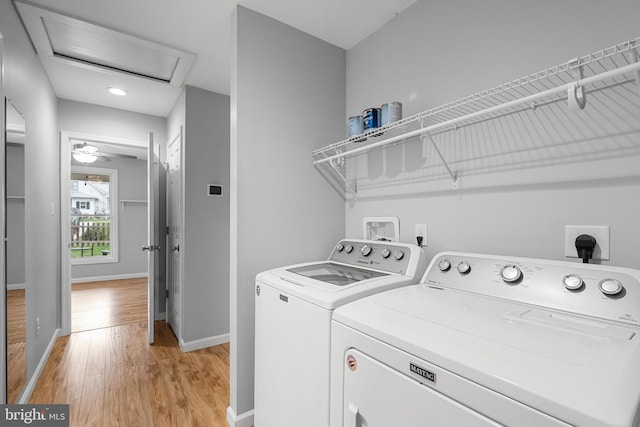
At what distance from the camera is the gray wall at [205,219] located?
2.66m

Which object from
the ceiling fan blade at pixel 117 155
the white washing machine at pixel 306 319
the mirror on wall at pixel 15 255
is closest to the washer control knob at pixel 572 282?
the white washing machine at pixel 306 319

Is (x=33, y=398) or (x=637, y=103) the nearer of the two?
(x=637, y=103)

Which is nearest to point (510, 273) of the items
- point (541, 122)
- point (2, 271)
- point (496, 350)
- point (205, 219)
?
point (496, 350)

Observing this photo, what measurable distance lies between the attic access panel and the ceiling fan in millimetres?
1823

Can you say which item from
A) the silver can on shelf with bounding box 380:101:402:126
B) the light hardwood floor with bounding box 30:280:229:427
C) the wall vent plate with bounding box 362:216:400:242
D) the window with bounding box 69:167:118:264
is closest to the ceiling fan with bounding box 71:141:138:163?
the window with bounding box 69:167:118:264

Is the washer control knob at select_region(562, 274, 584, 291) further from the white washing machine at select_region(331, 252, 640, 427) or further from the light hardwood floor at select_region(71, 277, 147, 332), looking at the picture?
the light hardwood floor at select_region(71, 277, 147, 332)

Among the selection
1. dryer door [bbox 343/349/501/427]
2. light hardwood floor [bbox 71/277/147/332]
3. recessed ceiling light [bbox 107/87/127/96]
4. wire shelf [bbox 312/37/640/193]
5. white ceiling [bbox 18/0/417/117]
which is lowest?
light hardwood floor [bbox 71/277/147/332]

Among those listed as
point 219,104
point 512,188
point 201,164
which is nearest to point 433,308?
point 512,188

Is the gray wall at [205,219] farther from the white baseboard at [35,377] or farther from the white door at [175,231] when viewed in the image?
the white baseboard at [35,377]

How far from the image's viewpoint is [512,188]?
4.10 ft

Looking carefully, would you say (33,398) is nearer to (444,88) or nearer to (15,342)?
(15,342)

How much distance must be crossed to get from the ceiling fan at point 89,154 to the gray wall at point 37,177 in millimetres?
1257

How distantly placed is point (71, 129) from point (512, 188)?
151 inches

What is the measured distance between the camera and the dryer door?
68cm
